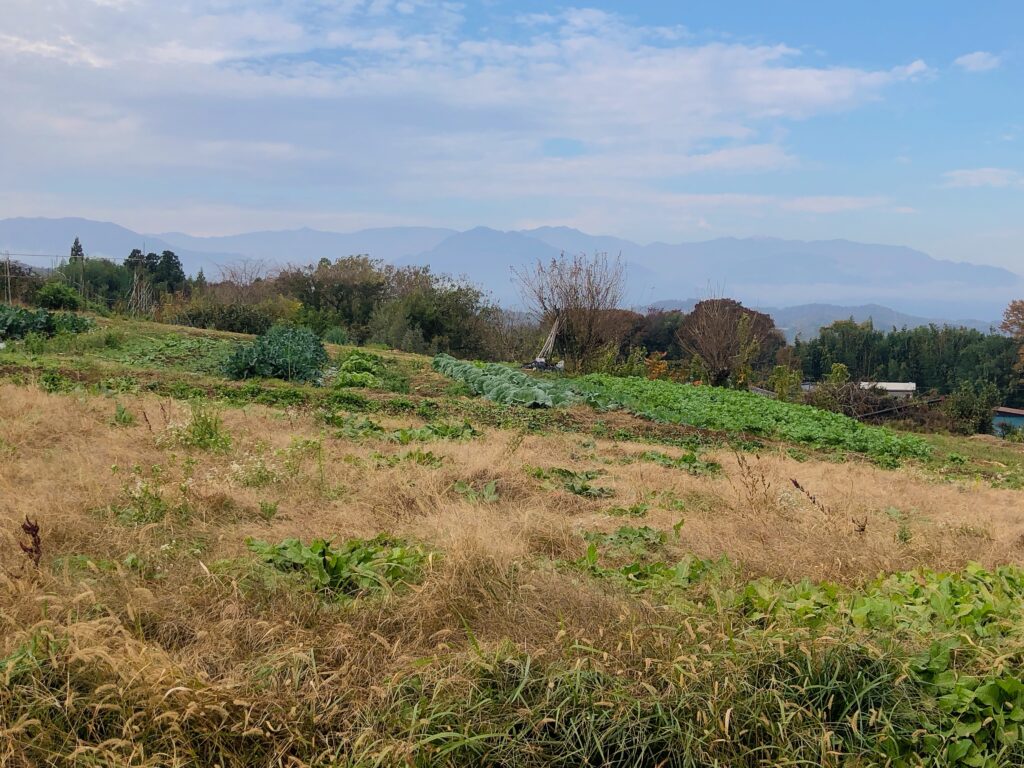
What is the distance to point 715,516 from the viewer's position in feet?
17.9

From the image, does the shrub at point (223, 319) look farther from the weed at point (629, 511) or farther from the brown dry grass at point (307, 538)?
the weed at point (629, 511)

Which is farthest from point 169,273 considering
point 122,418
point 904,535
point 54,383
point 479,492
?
point 904,535

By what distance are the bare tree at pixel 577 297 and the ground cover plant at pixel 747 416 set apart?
14.6 ft

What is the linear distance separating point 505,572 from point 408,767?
1.22 metres

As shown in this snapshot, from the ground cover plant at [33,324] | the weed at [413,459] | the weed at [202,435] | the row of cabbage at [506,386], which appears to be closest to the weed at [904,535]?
the weed at [413,459]

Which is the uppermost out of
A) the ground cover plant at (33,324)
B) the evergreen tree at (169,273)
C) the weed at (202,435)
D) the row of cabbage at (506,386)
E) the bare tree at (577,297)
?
the evergreen tree at (169,273)

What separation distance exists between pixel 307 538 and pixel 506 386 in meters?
9.45

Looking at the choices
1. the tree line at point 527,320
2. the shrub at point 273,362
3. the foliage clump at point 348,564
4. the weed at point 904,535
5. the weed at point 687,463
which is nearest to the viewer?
the foliage clump at point 348,564

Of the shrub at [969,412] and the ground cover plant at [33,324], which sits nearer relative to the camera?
the ground cover plant at [33,324]

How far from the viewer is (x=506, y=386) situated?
1360cm

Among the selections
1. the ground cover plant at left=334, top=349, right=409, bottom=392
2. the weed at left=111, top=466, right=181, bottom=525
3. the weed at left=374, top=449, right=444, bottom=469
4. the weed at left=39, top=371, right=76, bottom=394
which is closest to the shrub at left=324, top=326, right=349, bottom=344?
the ground cover plant at left=334, top=349, right=409, bottom=392

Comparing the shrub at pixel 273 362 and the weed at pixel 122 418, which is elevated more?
the shrub at pixel 273 362

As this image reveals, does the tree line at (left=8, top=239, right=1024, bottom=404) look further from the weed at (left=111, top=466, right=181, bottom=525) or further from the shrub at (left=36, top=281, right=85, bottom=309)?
the weed at (left=111, top=466, right=181, bottom=525)

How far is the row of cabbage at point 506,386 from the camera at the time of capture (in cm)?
1292
